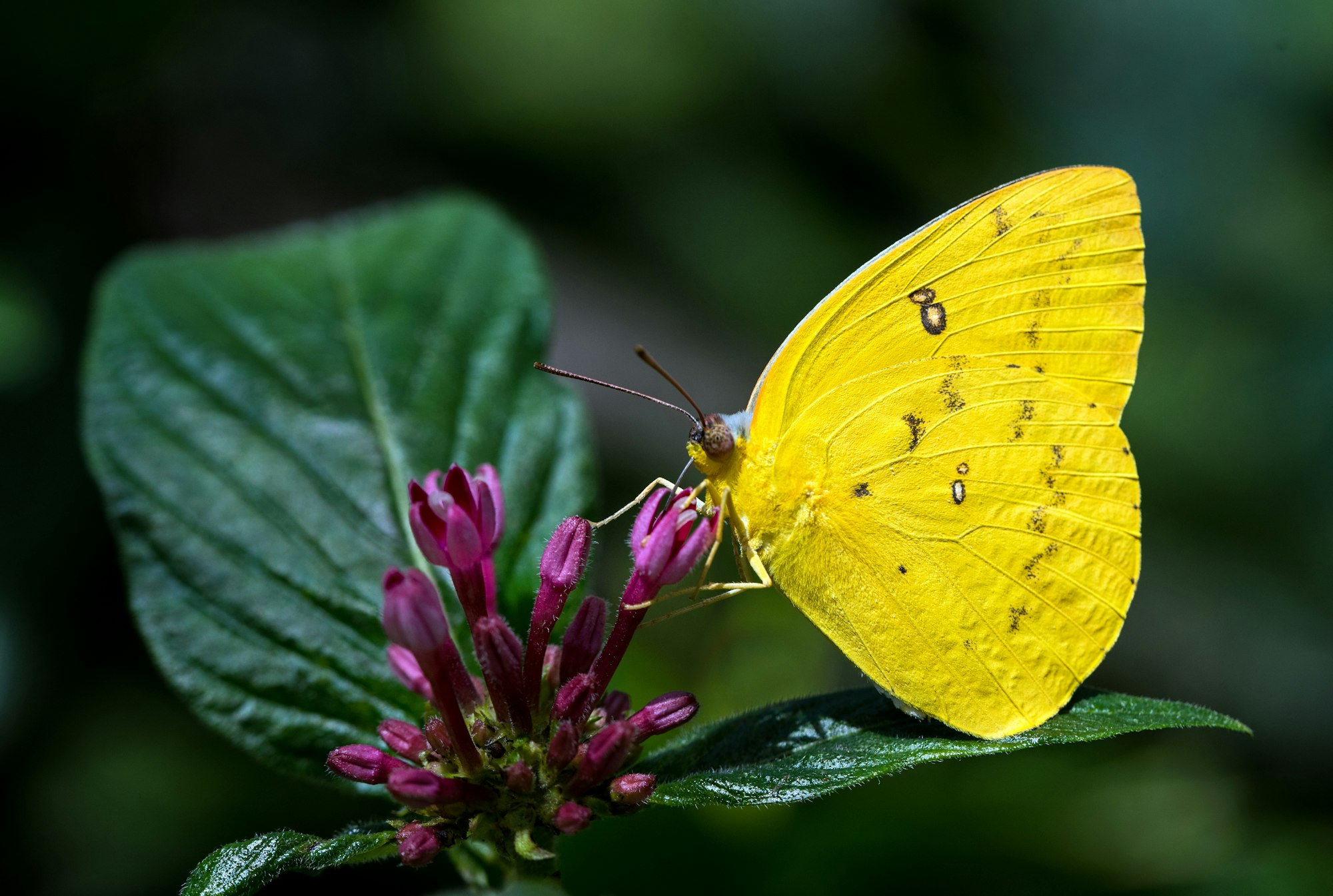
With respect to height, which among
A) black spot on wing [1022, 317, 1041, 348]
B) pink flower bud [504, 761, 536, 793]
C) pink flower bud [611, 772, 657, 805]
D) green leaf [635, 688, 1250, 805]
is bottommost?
A: green leaf [635, 688, 1250, 805]

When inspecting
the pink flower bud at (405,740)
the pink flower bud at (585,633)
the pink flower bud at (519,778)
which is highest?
the pink flower bud at (585,633)

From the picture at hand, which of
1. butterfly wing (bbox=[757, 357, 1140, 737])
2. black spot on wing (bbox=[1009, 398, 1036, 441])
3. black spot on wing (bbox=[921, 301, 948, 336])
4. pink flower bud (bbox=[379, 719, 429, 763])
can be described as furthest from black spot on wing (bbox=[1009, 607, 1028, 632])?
pink flower bud (bbox=[379, 719, 429, 763])

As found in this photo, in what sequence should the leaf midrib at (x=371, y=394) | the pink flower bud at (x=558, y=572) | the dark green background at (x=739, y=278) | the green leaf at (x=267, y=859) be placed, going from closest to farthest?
1. the green leaf at (x=267, y=859)
2. the pink flower bud at (x=558, y=572)
3. the leaf midrib at (x=371, y=394)
4. the dark green background at (x=739, y=278)

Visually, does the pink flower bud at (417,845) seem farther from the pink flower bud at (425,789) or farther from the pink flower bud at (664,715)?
the pink flower bud at (664,715)

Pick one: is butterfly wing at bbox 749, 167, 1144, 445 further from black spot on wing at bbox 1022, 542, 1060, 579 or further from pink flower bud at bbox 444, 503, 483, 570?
pink flower bud at bbox 444, 503, 483, 570

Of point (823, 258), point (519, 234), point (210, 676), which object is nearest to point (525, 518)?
point (210, 676)

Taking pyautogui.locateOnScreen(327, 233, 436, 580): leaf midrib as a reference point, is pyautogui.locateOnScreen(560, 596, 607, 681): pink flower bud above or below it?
below

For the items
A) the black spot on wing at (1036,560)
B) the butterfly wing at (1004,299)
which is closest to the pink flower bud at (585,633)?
the butterfly wing at (1004,299)
